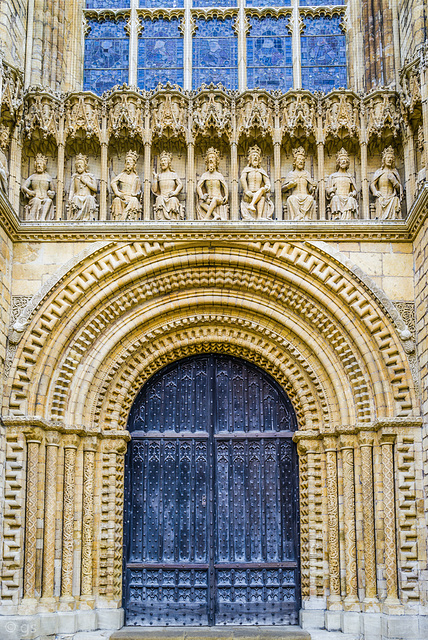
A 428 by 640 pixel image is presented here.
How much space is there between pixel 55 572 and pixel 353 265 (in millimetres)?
6338

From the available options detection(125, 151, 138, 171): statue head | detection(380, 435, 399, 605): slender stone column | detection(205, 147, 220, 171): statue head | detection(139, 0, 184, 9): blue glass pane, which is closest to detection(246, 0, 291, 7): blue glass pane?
detection(139, 0, 184, 9): blue glass pane

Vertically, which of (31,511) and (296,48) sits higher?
(296,48)

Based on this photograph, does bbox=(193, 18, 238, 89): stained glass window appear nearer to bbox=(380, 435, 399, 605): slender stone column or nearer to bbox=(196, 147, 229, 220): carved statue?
bbox=(196, 147, 229, 220): carved statue

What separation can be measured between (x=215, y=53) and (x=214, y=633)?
9599 mm

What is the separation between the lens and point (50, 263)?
41.5 ft

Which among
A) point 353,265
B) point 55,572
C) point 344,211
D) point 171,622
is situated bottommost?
point 171,622

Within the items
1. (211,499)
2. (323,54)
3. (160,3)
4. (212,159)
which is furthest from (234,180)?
(211,499)

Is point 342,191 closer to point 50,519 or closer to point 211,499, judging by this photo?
point 211,499

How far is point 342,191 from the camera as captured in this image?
13.0 m

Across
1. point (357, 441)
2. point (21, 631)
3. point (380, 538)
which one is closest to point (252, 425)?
point (357, 441)

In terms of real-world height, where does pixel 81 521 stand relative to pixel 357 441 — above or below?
below

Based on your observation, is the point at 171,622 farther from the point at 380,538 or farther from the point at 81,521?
the point at 380,538

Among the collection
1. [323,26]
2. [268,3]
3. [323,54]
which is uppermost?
[268,3]

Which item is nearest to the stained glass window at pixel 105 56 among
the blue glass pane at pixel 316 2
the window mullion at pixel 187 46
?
the window mullion at pixel 187 46
